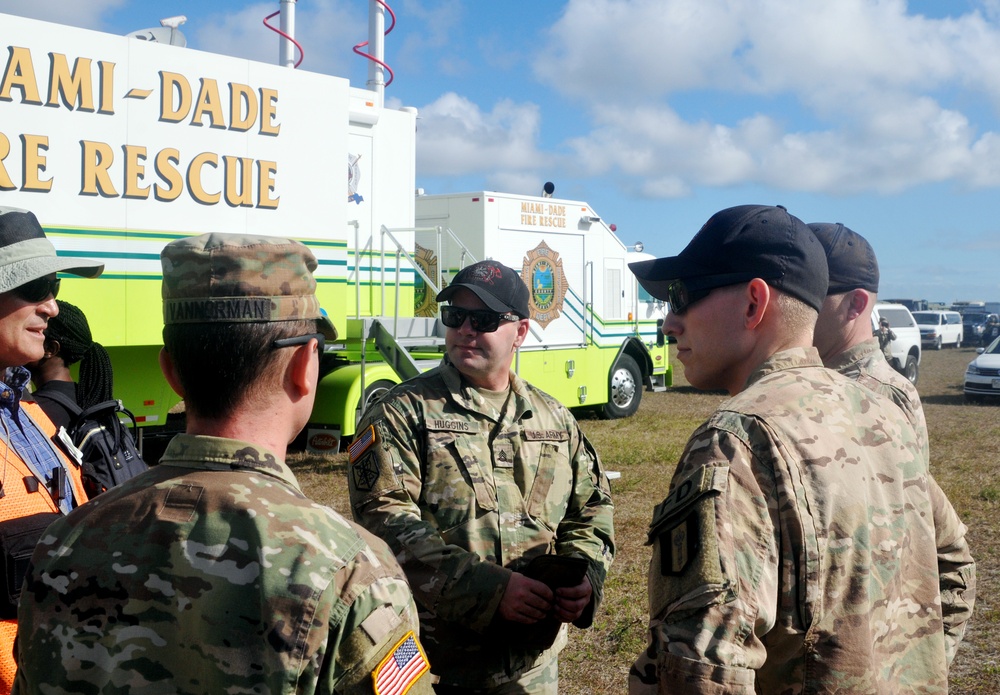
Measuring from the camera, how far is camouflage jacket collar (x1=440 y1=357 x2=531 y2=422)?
116 inches

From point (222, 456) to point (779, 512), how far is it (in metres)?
0.97

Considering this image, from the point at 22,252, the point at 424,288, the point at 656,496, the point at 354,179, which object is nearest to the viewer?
the point at 22,252

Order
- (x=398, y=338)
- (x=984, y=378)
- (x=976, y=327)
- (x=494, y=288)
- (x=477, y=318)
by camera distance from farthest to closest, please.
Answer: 1. (x=976, y=327)
2. (x=984, y=378)
3. (x=398, y=338)
4. (x=494, y=288)
5. (x=477, y=318)

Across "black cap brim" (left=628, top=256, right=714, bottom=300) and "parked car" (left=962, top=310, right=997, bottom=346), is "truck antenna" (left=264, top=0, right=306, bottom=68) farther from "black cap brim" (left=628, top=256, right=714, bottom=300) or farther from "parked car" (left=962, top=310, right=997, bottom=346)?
"parked car" (left=962, top=310, right=997, bottom=346)

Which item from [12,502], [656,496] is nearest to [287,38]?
[656,496]

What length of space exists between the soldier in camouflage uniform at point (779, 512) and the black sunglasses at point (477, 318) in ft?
4.18

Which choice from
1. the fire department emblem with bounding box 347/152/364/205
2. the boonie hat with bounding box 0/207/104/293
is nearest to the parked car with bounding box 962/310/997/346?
the fire department emblem with bounding box 347/152/364/205

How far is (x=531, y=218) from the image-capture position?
39.9 ft

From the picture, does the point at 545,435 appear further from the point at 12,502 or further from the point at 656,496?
the point at 656,496

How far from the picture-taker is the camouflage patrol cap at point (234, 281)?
1.42 metres

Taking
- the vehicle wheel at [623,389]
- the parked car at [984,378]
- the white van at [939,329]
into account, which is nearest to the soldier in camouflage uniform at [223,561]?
the vehicle wheel at [623,389]

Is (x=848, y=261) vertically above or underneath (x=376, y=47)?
underneath

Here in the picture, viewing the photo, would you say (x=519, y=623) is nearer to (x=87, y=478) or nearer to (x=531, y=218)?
(x=87, y=478)

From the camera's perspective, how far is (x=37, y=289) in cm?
241
